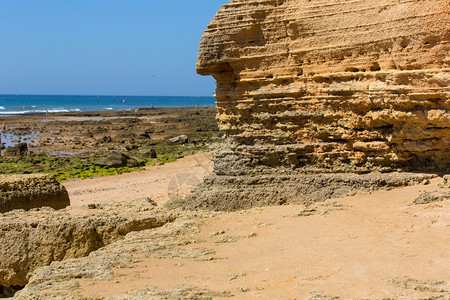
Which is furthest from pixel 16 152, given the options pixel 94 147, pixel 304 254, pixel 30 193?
pixel 304 254

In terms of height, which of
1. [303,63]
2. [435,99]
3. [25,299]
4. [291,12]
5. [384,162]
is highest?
[291,12]

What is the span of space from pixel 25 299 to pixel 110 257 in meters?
1.45

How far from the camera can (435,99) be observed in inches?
307

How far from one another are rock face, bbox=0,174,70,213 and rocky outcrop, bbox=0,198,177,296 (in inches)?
69.9

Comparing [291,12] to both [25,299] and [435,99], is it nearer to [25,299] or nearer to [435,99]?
[435,99]

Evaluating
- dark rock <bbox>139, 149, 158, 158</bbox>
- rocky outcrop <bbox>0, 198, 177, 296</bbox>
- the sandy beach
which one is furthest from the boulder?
rocky outcrop <bbox>0, 198, 177, 296</bbox>

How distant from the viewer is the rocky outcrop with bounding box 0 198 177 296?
7965 millimetres

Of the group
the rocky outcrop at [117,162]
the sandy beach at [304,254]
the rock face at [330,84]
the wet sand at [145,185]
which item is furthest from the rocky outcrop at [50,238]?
the rocky outcrop at [117,162]

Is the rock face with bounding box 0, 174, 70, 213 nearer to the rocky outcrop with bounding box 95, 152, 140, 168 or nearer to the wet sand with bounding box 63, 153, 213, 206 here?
the wet sand with bounding box 63, 153, 213, 206

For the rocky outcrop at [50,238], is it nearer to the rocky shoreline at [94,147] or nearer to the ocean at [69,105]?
the rocky shoreline at [94,147]

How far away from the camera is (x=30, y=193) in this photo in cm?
1023

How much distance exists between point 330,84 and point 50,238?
560 cm

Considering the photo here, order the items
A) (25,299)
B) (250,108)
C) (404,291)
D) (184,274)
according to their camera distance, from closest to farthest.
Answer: (404,291)
(25,299)
(184,274)
(250,108)

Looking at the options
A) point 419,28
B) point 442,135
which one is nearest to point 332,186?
point 442,135
